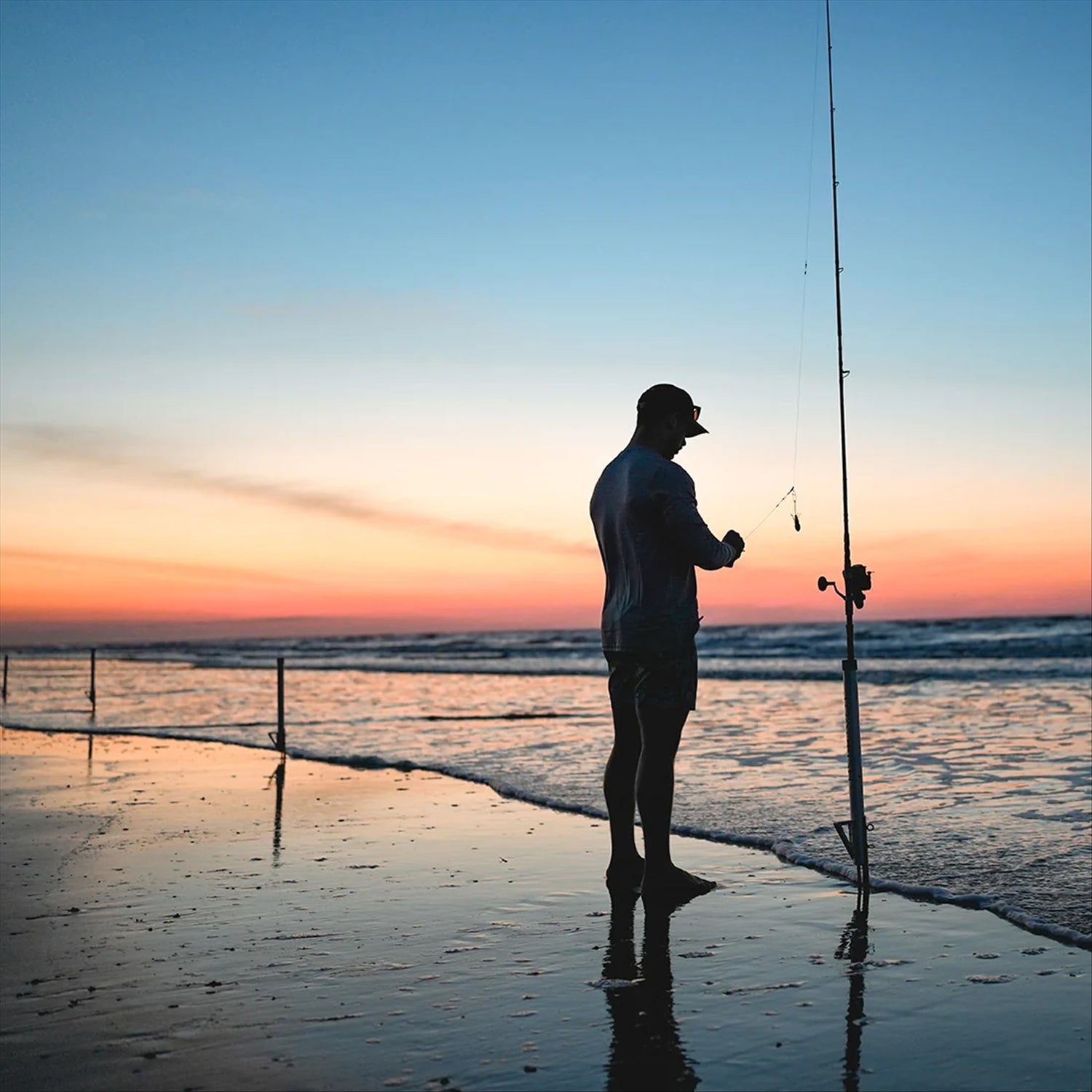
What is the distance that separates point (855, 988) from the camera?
365 cm

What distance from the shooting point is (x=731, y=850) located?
6.17m

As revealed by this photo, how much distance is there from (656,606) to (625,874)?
123cm

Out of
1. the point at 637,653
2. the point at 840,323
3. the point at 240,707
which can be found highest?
the point at 840,323

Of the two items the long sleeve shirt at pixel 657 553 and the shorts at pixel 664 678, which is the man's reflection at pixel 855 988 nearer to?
the shorts at pixel 664 678

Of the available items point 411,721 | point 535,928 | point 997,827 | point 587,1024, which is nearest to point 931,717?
point 411,721

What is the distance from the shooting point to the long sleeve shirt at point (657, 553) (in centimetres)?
475

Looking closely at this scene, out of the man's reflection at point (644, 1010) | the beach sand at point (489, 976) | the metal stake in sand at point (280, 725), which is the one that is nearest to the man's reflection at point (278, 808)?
the beach sand at point (489, 976)

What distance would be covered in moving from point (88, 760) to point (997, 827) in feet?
27.1

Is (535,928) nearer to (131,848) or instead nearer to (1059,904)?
(1059,904)

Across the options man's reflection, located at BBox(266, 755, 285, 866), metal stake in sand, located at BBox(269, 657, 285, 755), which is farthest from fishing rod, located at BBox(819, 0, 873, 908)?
metal stake in sand, located at BBox(269, 657, 285, 755)

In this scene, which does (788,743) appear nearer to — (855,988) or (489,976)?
(855,988)

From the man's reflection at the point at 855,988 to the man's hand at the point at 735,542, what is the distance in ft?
4.90

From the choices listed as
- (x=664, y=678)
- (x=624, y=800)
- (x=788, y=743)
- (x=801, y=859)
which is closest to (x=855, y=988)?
(x=664, y=678)

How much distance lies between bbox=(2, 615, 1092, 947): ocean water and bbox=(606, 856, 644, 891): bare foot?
1.03m
